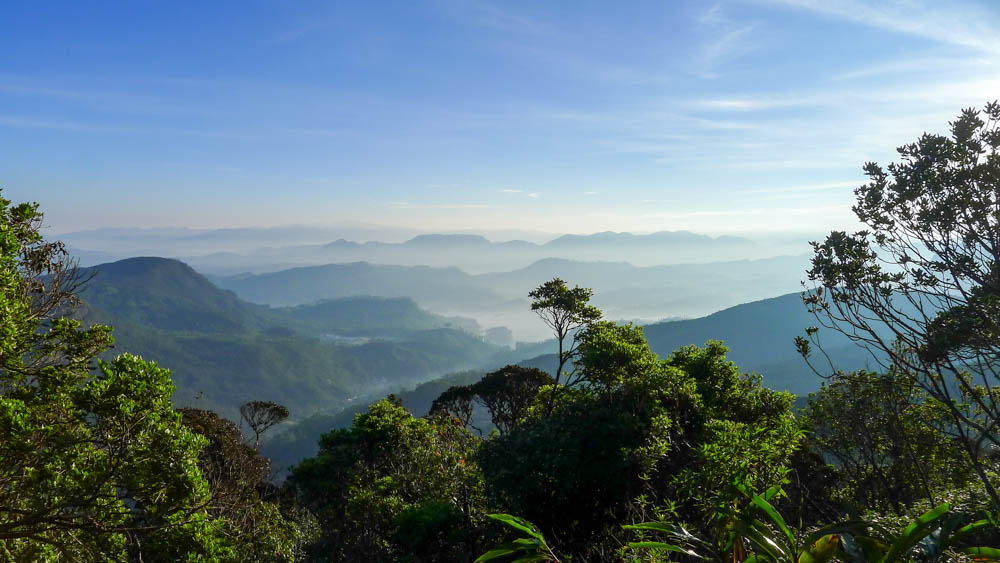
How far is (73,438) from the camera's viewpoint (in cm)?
845

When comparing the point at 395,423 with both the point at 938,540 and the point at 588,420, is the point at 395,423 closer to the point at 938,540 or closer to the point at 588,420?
the point at 588,420

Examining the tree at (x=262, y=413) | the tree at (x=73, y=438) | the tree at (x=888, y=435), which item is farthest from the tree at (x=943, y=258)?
the tree at (x=262, y=413)

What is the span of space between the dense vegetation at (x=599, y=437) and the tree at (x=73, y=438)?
0.04m

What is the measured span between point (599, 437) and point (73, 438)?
10099mm

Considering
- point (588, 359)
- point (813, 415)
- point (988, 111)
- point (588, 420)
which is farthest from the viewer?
point (813, 415)

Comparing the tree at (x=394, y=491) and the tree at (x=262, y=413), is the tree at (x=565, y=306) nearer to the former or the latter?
the tree at (x=394, y=491)

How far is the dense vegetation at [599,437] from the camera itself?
766 centimetres

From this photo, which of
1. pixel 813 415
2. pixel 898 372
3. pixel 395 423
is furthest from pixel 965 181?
pixel 395 423

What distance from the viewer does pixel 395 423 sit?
1902 cm

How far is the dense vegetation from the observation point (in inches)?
302

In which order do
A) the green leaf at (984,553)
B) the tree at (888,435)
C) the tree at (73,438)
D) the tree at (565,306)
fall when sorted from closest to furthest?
the green leaf at (984,553)
the tree at (73,438)
the tree at (888,435)
the tree at (565,306)

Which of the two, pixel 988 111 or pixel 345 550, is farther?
pixel 345 550

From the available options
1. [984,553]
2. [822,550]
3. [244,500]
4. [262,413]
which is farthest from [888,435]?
[262,413]

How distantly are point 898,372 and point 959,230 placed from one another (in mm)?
6336
